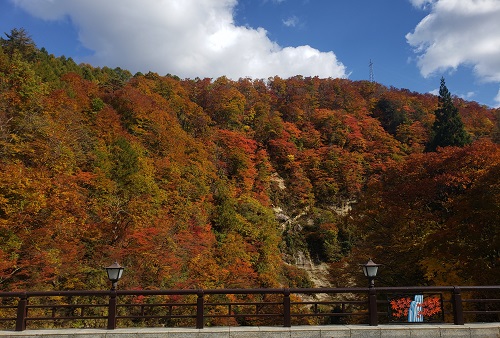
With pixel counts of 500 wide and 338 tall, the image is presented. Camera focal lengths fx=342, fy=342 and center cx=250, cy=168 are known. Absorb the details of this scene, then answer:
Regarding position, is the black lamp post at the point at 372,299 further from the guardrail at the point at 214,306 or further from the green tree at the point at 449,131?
the green tree at the point at 449,131

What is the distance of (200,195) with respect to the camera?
96.4 feet

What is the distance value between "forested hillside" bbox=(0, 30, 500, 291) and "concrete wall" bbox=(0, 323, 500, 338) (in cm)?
684

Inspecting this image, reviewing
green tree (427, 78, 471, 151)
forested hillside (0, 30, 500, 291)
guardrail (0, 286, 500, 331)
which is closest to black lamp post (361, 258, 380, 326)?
guardrail (0, 286, 500, 331)

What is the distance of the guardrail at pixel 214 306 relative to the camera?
327 inches

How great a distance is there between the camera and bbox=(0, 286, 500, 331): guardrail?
27.2 ft

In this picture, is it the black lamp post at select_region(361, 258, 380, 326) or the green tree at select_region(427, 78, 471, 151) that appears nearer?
the black lamp post at select_region(361, 258, 380, 326)

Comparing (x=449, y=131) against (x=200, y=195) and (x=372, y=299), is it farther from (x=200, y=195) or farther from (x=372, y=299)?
(x=372, y=299)

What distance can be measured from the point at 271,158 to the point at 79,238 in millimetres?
31505

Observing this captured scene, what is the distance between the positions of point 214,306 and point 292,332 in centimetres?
1176

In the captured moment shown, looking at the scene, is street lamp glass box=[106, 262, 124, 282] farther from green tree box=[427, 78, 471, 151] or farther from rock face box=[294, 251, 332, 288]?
green tree box=[427, 78, 471, 151]

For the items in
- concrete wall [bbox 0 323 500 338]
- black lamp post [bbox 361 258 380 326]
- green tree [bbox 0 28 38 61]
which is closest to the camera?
concrete wall [bbox 0 323 500 338]

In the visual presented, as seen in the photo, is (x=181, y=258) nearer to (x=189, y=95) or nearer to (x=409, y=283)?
(x=409, y=283)

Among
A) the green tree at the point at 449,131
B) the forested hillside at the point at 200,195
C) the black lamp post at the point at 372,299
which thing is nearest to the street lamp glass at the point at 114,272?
the black lamp post at the point at 372,299

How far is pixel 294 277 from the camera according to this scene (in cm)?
3400
